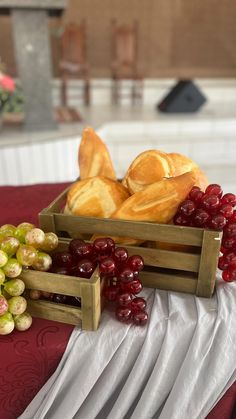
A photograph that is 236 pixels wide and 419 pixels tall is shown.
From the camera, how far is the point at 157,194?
0.63 metres

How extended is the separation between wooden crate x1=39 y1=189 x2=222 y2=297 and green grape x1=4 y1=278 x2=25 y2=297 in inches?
5.4

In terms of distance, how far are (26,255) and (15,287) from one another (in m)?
0.05

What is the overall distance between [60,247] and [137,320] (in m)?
0.19

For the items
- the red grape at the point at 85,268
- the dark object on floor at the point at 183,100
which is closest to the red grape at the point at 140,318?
the red grape at the point at 85,268

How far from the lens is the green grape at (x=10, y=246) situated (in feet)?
2.01

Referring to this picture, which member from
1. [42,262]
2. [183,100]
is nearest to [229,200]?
[42,262]

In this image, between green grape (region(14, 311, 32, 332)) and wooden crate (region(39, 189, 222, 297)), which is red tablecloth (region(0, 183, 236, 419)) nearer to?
green grape (region(14, 311, 32, 332))

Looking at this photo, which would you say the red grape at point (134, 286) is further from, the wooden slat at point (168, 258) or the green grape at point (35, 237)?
the green grape at point (35, 237)

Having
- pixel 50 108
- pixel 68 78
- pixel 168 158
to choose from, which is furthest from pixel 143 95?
pixel 168 158

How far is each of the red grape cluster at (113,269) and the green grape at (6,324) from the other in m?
0.08

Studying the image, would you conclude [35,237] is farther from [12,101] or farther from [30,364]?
[12,101]

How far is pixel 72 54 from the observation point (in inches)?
165

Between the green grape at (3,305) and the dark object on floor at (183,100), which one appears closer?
the green grape at (3,305)

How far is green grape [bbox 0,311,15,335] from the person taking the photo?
0.59 m
